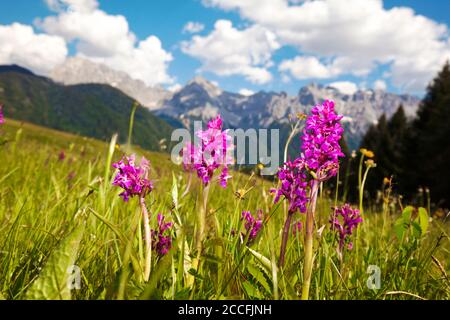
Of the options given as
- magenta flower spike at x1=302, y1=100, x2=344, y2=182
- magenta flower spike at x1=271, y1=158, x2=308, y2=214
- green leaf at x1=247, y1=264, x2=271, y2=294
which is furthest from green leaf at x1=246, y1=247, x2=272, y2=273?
magenta flower spike at x1=302, y1=100, x2=344, y2=182

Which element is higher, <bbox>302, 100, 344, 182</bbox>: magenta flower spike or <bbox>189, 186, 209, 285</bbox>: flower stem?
<bbox>302, 100, 344, 182</bbox>: magenta flower spike

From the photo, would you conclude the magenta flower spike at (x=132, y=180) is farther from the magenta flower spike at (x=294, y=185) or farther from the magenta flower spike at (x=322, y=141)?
the magenta flower spike at (x=322, y=141)

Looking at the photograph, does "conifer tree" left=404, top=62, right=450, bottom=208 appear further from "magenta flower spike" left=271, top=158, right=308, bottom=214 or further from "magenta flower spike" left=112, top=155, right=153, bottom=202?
"magenta flower spike" left=112, top=155, right=153, bottom=202

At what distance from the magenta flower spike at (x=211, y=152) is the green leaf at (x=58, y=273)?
0.72 meters

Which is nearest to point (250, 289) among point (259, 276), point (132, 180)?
point (259, 276)

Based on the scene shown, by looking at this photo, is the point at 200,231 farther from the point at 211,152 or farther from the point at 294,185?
the point at 294,185

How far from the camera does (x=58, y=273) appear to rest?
1.76 metres

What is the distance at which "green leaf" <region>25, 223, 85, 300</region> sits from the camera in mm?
1743

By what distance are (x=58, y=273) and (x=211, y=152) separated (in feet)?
3.27

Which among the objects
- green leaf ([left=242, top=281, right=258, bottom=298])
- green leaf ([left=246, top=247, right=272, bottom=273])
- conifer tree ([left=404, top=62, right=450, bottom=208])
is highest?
conifer tree ([left=404, top=62, right=450, bottom=208])

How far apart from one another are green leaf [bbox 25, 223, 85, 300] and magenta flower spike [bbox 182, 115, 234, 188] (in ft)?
2.36

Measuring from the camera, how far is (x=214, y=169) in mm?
2186

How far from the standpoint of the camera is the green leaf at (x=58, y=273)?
5.72 ft
